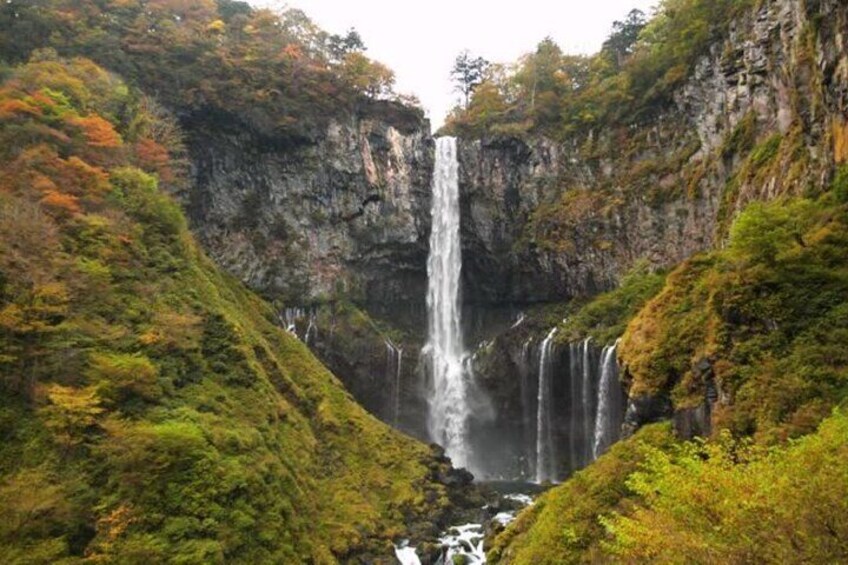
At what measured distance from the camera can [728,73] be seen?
30453 millimetres

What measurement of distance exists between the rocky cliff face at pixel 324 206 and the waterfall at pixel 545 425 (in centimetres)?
1135

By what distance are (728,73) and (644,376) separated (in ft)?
66.4

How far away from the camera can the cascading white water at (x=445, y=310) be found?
39.8 m

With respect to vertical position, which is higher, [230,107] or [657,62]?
[657,62]

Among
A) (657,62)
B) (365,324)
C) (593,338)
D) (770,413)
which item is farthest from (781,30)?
(365,324)

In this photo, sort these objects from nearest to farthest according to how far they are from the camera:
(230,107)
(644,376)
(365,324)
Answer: (644,376)
(230,107)
(365,324)

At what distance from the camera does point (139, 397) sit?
1767cm

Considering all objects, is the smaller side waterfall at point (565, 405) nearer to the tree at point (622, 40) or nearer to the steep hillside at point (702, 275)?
the steep hillside at point (702, 275)

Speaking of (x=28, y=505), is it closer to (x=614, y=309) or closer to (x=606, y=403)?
(x=606, y=403)

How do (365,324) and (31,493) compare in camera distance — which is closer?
(31,493)

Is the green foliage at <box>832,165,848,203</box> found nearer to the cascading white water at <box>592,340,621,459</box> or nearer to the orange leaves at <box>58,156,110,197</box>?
the cascading white water at <box>592,340,621,459</box>

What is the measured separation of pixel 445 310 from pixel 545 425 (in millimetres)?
11390

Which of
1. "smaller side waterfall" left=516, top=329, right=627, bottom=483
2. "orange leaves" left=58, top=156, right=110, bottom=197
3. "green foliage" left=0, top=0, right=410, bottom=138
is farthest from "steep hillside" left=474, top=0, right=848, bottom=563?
"orange leaves" left=58, top=156, right=110, bottom=197

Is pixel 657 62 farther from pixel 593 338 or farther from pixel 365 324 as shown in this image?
pixel 365 324
